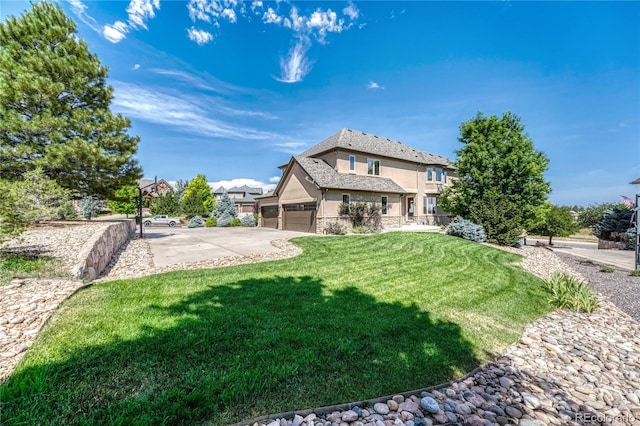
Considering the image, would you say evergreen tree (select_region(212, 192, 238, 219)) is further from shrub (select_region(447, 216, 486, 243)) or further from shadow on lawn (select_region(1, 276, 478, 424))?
shadow on lawn (select_region(1, 276, 478, 424))

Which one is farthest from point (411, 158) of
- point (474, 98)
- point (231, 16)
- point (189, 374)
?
point (189, 374)

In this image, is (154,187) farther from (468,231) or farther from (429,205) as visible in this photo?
(468,231)

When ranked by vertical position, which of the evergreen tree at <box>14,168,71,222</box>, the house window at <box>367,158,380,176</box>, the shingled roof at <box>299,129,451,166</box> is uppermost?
the shingled roof at <box>299,129,451,166</box>

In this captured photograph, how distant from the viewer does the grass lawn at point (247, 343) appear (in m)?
2.47

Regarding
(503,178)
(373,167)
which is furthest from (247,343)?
(373,167)

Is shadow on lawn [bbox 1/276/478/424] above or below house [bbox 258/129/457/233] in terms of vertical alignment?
below

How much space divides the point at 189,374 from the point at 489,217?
1827cm

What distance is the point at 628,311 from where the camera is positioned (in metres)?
6.03

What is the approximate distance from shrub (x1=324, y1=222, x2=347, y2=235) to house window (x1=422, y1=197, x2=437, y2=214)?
12.4 m

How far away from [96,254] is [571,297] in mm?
12563

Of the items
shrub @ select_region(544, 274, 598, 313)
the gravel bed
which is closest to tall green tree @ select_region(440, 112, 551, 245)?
Answer: the gravel bed

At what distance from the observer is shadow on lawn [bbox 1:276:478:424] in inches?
93.5

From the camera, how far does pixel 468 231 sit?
1597cm

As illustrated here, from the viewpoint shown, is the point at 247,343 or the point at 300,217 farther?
the point at 300,217
